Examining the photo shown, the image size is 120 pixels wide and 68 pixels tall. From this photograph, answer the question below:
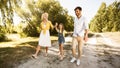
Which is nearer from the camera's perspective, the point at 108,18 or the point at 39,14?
the point at 39,14

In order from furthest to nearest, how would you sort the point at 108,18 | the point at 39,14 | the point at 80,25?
the point at 108,18
the point at 39,14
the point at 80,25

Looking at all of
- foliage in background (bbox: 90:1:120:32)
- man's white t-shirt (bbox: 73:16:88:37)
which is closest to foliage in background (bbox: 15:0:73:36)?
man's white t-shirt (bbox: 73:16:88:37)

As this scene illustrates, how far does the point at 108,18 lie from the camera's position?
7056cm

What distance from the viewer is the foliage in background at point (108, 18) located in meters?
57.8

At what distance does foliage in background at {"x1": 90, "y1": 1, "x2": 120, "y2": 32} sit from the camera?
57787 millimetres

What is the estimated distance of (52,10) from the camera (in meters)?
32.8

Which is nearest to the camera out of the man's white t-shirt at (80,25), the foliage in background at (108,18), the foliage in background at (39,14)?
the man's white t-shirt at (80,25)

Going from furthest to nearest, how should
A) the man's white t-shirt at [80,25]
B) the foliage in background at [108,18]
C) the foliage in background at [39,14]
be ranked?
the foliage in background at [108,18] → the foliage in background at [39,14] → the man's white t-shirt at [80,25]

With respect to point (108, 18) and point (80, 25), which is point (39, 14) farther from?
point (108, 18)

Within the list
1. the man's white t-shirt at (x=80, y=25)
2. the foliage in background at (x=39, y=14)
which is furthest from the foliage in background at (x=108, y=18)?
the man's white t-shirt at (x=80, y=25)

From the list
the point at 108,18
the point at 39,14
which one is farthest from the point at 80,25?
the point at 108,18

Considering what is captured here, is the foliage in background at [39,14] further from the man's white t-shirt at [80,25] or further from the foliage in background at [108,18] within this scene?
the foliage in background at [108,18]

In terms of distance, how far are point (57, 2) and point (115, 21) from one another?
30878 millimetres

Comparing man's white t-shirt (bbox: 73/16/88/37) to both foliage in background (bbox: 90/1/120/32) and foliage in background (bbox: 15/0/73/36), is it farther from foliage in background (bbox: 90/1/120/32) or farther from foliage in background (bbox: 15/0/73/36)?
foliage in background (bbox: 90/1/120/32)
